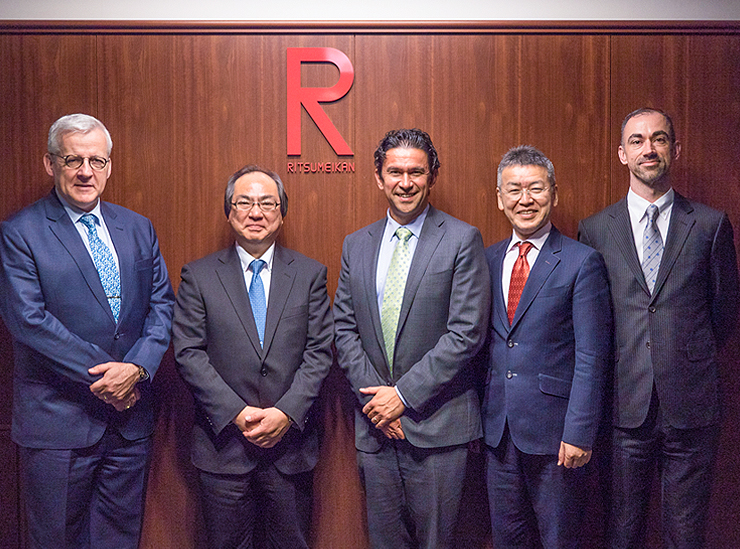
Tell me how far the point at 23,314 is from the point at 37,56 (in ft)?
5.16

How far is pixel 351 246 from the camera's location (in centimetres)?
251

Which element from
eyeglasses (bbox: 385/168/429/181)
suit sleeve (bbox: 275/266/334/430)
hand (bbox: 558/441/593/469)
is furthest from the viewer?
eyeglasses (bbox: 385/168/429/181)

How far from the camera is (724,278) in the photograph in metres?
2.40

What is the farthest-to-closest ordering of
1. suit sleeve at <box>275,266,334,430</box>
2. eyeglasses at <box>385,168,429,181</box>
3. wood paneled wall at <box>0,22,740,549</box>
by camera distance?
wood paneled wall at <box>0,22,740,549</box>
eyeglasses at <box>385,168,429,181</box>
suit sleeve at <box>275,266,334,430</box>

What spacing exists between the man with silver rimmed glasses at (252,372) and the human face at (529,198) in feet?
3.17

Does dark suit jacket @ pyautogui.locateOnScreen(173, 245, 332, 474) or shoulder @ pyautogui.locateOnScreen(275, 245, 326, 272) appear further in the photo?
shoulder @ pyautogui.locateOnScreen(275, 245, 326, 272)

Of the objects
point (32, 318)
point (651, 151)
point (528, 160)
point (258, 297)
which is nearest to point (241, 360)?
point (258, 297)

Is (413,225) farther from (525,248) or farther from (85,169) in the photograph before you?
(85,169)

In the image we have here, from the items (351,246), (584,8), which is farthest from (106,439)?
(584,8)

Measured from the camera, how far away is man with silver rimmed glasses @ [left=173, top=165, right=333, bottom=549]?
90.0 inches

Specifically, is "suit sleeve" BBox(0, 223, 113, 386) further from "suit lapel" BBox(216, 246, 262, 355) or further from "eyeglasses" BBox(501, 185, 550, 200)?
"eyeglasses" BBox(501, 185, 550, 200)

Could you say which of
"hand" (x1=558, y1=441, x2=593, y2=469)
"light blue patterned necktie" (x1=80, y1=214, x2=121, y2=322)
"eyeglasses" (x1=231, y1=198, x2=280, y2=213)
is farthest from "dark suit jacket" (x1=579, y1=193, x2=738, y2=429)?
"light blue patterned necktie" (x1=80, y1=214, x2=121, y2=322)

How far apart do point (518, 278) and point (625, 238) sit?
22.2 inches

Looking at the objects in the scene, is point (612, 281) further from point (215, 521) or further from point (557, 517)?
point (215, 521)
